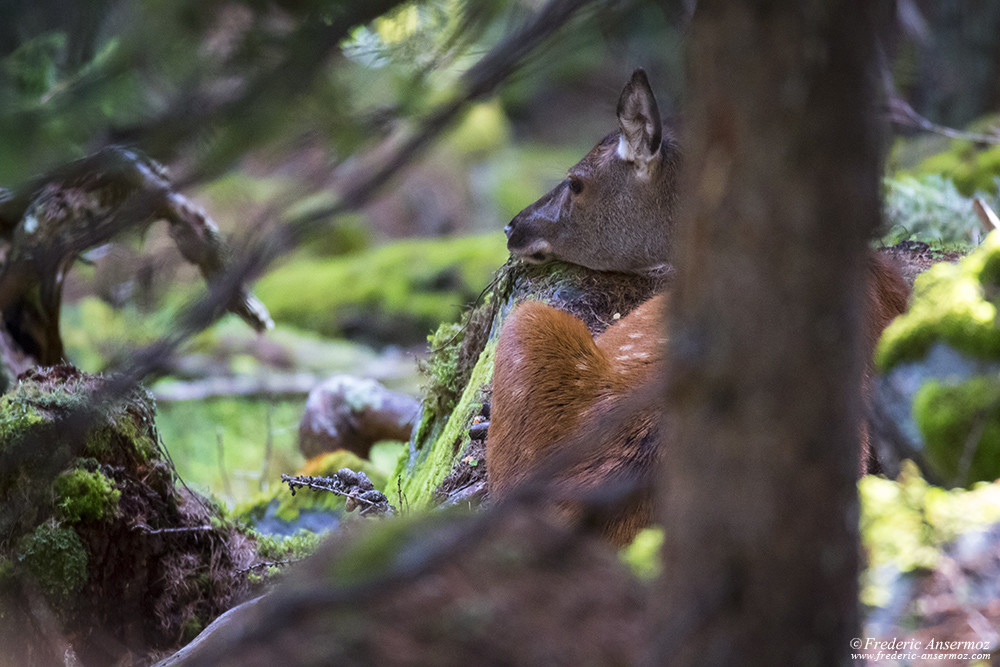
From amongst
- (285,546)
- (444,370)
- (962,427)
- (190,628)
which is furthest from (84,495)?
(962,427)

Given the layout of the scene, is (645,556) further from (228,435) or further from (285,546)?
(228,435)

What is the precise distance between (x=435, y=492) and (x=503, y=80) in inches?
128

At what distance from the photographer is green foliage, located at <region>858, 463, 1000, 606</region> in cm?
233

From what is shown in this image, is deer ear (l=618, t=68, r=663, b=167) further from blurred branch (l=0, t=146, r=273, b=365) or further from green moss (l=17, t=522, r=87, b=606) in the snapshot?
green moss (l=17, t=522, r=87, b=606)

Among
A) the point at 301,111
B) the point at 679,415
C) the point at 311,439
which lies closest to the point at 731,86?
the point at 679,415

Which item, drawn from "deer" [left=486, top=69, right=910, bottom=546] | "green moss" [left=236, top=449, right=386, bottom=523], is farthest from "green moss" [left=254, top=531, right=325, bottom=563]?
"deer" [left=486, top=69, right=910, bottom=546]

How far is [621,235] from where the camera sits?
5633 millimetres

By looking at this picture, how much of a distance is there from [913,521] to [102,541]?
4064 mm

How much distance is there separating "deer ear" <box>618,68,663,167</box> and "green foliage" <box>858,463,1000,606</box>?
10.4 feet

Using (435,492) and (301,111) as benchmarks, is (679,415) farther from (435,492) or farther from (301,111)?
(435,492)

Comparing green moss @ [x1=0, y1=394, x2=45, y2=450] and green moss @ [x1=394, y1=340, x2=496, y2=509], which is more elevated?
green moss @ [x1=0, y1=394, x2=45, y2=450]

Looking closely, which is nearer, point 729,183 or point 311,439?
point 729,183

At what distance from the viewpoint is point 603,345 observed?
4.59 m

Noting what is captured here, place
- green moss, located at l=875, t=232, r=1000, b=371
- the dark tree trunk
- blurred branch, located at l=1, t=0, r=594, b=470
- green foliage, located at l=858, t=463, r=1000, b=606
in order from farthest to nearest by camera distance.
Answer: green moss, located at l=875, t=232, r=1000, b=371
green foliage, located at l=858, t=463, r=1000, b=606
blurred branch, located at l=1, t=0, r=594, b=470
the dark tree trunk
